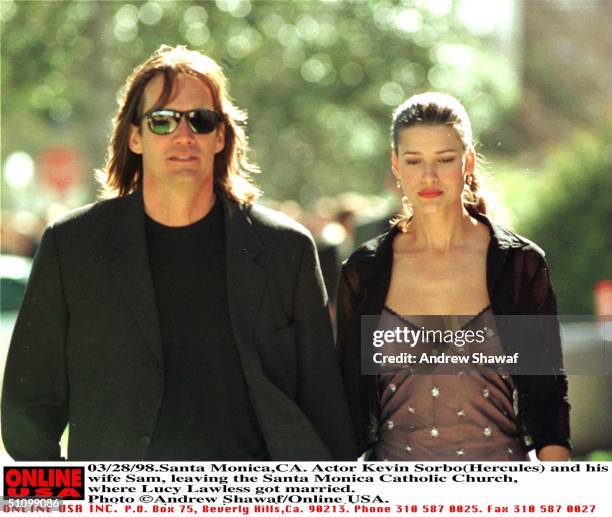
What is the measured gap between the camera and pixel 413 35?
484 centimetres

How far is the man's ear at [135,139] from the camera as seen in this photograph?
3292 millimetres

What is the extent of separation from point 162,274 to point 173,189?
0.23m

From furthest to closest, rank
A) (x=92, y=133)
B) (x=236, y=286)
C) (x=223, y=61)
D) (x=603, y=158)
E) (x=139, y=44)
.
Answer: (x=603, y=158)
(x=92, y=133)
(x=139, y=44)
(x=223, y=61)
(x=236, y=286)

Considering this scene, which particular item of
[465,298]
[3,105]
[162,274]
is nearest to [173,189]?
[162,274]

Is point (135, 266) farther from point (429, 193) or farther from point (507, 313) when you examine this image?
point (507, 313)

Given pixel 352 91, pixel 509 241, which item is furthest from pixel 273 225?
pixel 352 91

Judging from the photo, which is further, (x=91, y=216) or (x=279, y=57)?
(x=279, y=57)

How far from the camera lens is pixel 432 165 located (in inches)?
126

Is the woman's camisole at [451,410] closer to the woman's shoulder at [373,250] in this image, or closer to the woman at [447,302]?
the woman at [447,302]

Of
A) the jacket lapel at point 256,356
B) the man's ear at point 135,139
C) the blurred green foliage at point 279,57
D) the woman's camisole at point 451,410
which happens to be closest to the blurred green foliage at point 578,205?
the blurred green foliage at point 279,57

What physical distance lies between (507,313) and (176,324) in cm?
90

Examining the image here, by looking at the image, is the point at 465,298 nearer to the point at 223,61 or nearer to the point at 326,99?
the point at 223,61

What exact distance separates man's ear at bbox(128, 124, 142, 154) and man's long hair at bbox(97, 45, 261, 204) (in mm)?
13

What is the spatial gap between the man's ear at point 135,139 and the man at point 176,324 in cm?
2
